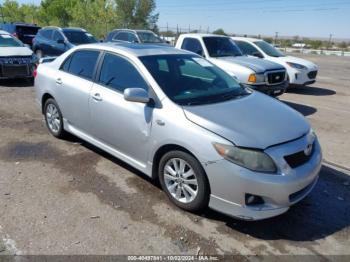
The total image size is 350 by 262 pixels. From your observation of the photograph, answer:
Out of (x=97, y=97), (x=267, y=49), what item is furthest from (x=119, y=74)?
(x=267, y=49)

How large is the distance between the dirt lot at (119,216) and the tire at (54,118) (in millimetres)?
283

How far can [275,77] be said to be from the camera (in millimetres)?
8602

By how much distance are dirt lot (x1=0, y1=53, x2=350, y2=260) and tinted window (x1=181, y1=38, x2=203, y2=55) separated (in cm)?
491

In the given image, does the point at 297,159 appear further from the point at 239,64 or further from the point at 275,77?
the point at 275,77

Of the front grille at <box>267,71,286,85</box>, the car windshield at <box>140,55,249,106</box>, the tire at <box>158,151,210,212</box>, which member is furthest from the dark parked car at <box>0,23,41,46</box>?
the tire at <box>158,151,210,212</box>

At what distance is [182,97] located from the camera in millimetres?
3928

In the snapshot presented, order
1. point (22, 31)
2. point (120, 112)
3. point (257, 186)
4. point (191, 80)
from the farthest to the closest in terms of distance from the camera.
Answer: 1. point (22, 31)
2. point (191, 80)
3. point (120, 112)
4. point (257, 186)

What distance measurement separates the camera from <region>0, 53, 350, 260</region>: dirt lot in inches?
126

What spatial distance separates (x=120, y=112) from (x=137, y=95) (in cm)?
51

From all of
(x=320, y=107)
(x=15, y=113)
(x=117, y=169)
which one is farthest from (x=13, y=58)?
(x=320, y=107)

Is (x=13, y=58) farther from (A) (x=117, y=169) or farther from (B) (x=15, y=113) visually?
(A) (x=117, y=169)

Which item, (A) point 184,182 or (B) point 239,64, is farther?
(B) point 239,64

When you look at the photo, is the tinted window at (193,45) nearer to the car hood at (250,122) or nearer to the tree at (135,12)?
the car hood at (250,122)

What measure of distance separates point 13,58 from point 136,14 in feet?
101
